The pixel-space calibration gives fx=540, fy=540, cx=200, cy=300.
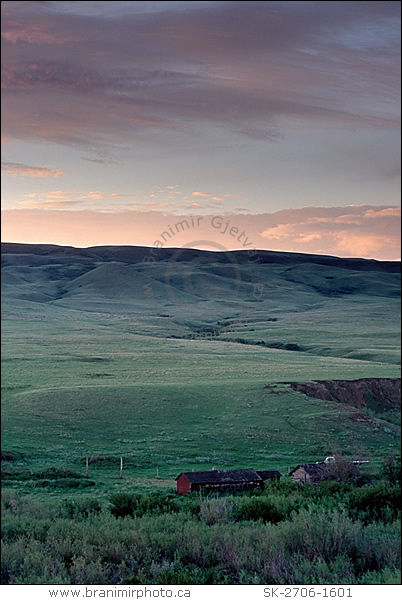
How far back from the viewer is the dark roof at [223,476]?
6.18 metres

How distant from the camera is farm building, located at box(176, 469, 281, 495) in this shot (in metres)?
6.13

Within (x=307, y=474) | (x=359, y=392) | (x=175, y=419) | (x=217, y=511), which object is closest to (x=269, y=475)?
(x=307, y=474)

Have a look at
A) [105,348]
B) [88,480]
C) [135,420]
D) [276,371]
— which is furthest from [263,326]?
[88,480]

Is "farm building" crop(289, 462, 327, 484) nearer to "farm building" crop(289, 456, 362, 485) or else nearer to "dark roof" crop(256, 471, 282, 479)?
"farm building" crop(289, 456, 362, 485)

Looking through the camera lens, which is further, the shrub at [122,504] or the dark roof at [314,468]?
the dark roof at [314,468]

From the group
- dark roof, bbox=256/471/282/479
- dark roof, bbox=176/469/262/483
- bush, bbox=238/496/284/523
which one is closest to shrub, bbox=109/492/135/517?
dark roof, bbox=176/469/262/483

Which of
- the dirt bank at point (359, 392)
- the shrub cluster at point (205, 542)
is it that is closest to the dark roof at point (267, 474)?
the shrub cluster at point (205, 542)

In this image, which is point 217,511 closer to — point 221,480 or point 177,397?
point 221,480

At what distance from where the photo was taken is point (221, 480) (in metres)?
6.26

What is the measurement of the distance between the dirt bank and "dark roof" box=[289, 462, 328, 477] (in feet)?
2.55

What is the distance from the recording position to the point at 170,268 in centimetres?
817

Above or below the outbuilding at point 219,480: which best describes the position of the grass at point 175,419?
above

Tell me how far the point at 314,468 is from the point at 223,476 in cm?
108

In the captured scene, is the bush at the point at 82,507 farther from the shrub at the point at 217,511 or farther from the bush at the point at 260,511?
the bush at the point at 260,511
